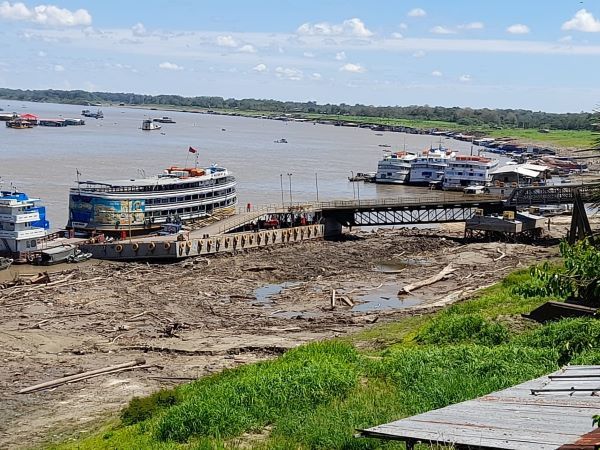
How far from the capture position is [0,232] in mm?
48094

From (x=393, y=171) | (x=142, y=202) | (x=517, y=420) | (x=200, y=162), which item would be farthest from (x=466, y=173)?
(x=517, y=420)

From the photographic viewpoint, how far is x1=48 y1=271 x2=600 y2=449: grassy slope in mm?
13867

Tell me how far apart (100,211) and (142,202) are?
3107 mm

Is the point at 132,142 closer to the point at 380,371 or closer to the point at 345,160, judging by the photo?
the point at 345,160

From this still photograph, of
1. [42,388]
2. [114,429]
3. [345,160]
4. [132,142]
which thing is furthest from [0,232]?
[132,142]

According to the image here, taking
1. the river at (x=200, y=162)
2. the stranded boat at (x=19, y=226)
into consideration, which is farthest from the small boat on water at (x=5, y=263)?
the river at (x=200, y=162)

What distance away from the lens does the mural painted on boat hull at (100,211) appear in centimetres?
5472

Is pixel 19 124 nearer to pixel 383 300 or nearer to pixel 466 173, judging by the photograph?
pixel 466 173

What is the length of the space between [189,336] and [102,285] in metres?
11.9

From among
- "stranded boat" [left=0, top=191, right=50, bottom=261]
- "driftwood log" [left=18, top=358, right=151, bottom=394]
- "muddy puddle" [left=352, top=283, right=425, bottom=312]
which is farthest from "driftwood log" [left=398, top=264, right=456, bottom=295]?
"stranded boat" [left=0, top=191, right=50, bottom=261]

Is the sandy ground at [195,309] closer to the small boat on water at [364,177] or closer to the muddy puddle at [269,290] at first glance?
the muddy puddle at [269,290]

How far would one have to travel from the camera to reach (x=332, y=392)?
1630 centimetres

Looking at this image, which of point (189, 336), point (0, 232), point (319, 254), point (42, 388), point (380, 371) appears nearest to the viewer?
point (380, 371)

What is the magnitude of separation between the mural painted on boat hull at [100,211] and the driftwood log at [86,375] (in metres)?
28.2
